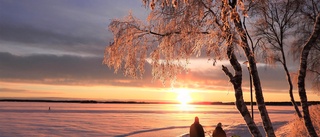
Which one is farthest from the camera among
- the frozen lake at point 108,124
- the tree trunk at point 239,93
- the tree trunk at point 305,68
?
the frozen lake at point 108,124

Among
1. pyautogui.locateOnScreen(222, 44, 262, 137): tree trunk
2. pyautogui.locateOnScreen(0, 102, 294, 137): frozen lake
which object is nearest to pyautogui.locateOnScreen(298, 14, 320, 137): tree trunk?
pyautogui.locateOnScreen(222, 44, 262, 137): tree trunk

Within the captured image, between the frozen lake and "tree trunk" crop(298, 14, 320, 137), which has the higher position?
"tree trunk" crop(298, 14, 320, 137)

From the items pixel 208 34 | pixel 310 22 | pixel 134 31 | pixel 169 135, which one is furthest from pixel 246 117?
pixel 169 135

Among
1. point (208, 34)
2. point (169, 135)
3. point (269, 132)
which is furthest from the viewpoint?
point (169, 135)

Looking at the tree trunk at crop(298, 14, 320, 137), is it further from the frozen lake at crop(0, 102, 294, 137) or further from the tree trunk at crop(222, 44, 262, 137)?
the frozen lake at crop(0, 102, 294, 137)

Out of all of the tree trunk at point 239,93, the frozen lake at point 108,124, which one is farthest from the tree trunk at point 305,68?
the frozen lake at point 108,124

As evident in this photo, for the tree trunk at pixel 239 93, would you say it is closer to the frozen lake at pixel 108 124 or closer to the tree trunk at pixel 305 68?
the tree trunk at pixel 305 68

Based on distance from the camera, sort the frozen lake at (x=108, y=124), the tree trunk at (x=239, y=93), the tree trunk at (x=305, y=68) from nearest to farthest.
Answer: the tree trunk at (x=239, y=93)
the tree trunk at (x=305, y=68)
the frozen lake at (x=108, y=124)

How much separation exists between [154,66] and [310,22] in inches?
547

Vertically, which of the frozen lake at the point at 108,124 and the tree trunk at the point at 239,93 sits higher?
the tree trunk at the point at 239,93

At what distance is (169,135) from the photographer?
91.8 feet

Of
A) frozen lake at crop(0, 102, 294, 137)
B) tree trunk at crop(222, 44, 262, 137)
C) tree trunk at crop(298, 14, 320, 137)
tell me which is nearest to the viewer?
tree trunk at crop(222, 44, 262, 137)

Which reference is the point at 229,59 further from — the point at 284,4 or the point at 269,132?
the point at 284,4

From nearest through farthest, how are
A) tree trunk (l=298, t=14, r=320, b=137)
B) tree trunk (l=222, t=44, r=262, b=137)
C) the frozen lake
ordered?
tree trunk (l=222, t=44, r=262, b=137) → tree trunk (l=298, t=14, r=320, b=137) → the frozen lake
